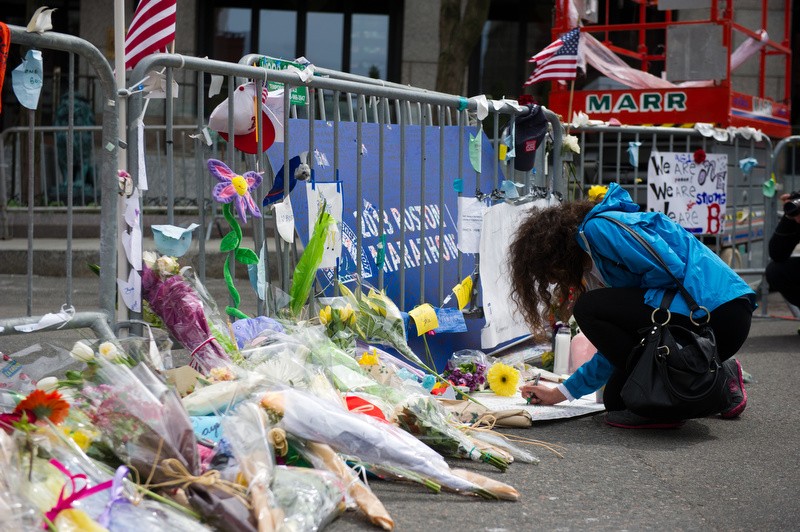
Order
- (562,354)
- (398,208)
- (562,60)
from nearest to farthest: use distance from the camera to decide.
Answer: (398,208)
(562,354)
(562,60)

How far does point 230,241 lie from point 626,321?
1.71m

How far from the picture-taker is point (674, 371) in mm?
3564

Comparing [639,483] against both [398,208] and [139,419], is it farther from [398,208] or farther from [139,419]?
[398,208]

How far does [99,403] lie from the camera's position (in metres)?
2.39

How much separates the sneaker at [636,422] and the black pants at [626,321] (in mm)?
192

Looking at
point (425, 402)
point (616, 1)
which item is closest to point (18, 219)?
point (425, 402)

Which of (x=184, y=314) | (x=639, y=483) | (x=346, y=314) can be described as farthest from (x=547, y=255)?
(x=184, y=314)

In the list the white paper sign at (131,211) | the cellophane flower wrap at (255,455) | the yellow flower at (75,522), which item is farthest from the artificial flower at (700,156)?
the yellow flower at (75,522)

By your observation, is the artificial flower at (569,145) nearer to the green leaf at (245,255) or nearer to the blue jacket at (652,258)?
the blue jacket at (652,258)

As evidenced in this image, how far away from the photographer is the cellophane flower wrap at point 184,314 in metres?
3.22

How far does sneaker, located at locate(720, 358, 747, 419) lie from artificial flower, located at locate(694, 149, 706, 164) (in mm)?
3002

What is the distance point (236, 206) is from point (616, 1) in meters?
11.5

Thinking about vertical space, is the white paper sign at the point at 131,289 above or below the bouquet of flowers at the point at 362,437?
above

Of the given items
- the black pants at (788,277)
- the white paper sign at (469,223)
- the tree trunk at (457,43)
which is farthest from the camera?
the tree trunk at (457,43)
